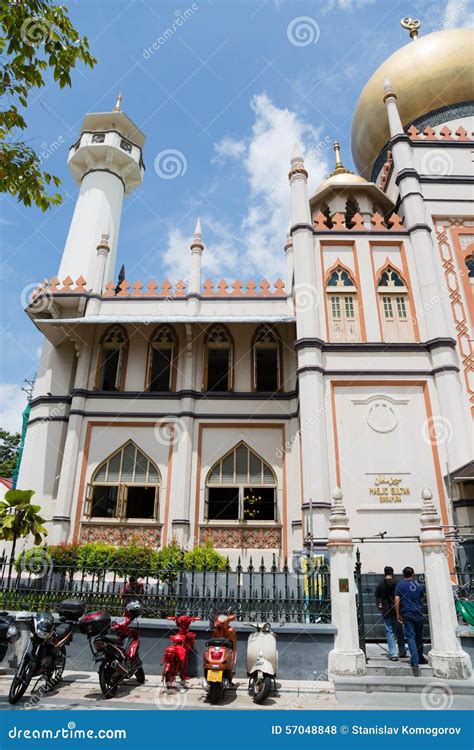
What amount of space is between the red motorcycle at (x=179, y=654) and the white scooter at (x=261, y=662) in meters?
0.77

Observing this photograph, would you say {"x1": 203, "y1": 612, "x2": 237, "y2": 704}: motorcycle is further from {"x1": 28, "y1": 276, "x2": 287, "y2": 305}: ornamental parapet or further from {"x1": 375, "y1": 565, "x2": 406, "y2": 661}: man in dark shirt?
{"x1": 28, "y1": 276, "x2": 287, "y2": 305}: ornamental parapet

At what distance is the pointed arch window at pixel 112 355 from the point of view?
46.5ft

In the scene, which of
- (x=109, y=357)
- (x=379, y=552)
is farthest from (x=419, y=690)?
(x=109, y=357)

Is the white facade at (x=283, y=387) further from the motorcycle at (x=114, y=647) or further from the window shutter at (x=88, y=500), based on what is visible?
the motorcycle at (x=114, y=647)

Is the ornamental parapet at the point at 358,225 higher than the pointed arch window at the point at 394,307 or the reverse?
higher

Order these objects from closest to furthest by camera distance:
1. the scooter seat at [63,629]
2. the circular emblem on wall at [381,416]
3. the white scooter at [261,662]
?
the white scooter at [261,662], the scooter seat at [63,629], the circular emblem on wall at [381,416]

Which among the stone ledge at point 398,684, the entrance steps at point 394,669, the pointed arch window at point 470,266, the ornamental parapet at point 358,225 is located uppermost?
the ornamental parapet at point 358,225

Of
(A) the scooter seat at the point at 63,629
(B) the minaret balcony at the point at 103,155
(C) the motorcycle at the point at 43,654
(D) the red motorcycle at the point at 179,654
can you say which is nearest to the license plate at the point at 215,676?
(D) the red motorcycle at the point at 179,654

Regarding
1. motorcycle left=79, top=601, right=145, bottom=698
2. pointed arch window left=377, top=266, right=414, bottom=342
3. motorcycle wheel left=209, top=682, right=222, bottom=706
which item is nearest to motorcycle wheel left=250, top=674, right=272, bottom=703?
motorcycle wheel left=209, top=682, right=222, bottom=706

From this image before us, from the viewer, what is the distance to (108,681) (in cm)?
536

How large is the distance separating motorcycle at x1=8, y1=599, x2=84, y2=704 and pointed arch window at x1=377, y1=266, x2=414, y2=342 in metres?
9.63

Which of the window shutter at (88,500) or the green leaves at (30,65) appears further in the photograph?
the window shutter at (88,500)

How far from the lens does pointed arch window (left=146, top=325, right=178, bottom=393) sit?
1403cm

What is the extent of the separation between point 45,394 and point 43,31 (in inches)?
391
